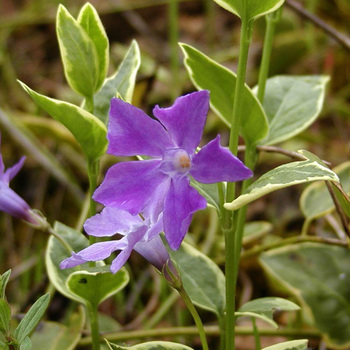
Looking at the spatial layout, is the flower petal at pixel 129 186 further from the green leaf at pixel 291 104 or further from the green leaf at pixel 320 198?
the green leaf at pixel 320 198

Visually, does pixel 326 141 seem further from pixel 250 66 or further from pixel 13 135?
pixel 13 135

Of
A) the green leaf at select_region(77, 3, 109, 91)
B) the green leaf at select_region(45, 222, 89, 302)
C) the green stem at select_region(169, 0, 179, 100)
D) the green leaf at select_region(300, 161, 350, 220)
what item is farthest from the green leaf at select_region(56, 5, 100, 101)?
the green stem at select_region(169, 0, 179, 100)

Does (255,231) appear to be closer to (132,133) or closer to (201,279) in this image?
(201,279)

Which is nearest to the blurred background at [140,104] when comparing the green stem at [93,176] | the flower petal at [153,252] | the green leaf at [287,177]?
the green stem at [93,176]

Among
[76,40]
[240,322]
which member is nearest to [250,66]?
[240,322]

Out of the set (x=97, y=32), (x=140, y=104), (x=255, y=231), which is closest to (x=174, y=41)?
(x=140, y=104)

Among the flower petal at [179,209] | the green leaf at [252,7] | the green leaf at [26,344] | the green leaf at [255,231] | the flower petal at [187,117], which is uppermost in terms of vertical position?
the green leaf at [252,7]
